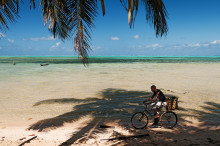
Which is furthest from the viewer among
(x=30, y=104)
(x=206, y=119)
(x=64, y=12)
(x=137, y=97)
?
(x=137, y=97)

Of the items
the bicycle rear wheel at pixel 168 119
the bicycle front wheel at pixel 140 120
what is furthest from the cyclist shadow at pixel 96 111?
the bicycle rear wheel at pixel 168 119

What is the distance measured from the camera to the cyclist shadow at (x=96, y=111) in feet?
20.5

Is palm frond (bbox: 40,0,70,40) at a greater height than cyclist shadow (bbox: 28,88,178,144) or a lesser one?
greater

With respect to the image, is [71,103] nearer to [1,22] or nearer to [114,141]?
[114,141]

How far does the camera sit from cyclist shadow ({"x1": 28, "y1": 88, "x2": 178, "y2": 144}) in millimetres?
6254

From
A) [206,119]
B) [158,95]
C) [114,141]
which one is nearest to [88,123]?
[114,141]

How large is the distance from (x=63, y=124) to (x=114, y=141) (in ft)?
7.59

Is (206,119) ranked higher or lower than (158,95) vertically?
lower

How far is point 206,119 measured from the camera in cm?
676

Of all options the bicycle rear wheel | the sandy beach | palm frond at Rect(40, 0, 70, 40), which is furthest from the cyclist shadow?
palm frond at Rect(40, 0, 70, 40)

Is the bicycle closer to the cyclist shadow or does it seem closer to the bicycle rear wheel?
the bicycle rear wheel

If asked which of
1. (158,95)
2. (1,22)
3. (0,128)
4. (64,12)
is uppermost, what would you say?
(64,12)

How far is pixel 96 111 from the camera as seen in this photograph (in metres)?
7.85

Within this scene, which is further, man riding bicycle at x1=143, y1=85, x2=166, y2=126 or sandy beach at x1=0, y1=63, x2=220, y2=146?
man riding bicycle at x1=143, y1=85, x2=166, y2=126
